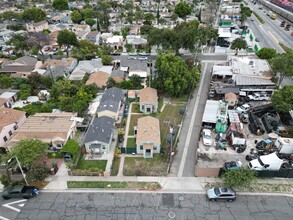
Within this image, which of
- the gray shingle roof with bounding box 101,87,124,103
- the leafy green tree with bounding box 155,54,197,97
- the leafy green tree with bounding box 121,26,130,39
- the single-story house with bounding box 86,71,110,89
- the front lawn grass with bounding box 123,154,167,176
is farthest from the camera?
the leafy green tree with bounding box 121,26,130,39

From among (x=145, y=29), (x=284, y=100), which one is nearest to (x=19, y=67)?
(x=145, y=29)

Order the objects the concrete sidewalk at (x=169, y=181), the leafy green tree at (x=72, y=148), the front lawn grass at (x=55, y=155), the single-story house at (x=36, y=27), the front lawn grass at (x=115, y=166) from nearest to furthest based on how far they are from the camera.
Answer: the concrete sidewalk at (x=169, y=181), the front lawn grass at (x=115, y=166), the leafy green tree at (x=72, y=148), the front lawn grass at (x=55, y=155), the single-story house at (x=36, y=27)

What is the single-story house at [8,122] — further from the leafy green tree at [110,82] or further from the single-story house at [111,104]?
the leafy green tree at [110,82]

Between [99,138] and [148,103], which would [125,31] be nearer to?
[148,103]

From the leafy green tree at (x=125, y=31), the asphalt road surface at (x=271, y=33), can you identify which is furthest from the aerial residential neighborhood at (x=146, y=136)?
the asphalt road surface at (x=271, y=33)

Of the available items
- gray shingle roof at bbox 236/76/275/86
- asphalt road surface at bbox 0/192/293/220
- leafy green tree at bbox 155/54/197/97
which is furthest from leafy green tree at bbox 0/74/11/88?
gray shingle roof at bbox 236/76/275/86

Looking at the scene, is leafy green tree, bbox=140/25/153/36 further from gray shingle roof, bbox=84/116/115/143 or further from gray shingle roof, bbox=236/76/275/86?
gray shingle roof, bbox=84/116/115/143

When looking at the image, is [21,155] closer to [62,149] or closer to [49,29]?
[62,149]
